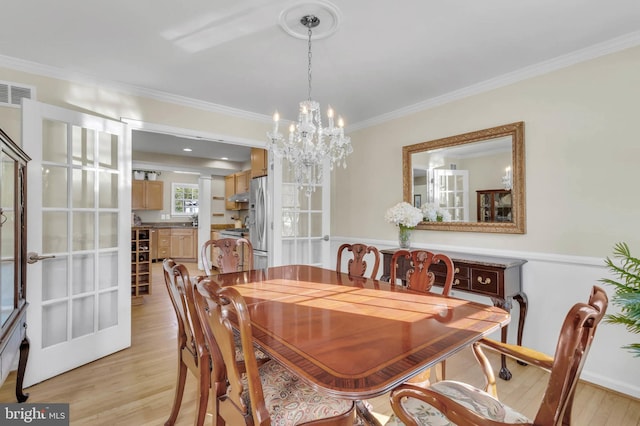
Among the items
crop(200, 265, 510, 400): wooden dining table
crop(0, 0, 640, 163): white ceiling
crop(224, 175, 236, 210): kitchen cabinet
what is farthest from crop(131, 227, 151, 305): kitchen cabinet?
crop(200, 265, 510, 400): wooden dining table

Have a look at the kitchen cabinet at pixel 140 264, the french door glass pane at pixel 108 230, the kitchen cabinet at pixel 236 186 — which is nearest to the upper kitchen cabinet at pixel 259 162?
the kitchen cabinet at pixel 236 186

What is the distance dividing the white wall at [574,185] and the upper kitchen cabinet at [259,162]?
2.71 m

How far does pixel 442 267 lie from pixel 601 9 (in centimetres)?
197

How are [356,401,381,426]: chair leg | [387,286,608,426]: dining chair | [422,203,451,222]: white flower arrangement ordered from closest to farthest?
[387,286,608,426]: dining chair < [356,401,381,426]: chair leg < [422,203,451,222]: white flower arrangement

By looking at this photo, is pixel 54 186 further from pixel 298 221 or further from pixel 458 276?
pixel 458 276

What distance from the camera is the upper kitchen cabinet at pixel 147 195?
7574mm

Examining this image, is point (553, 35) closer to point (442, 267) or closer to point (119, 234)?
point (442, 267)

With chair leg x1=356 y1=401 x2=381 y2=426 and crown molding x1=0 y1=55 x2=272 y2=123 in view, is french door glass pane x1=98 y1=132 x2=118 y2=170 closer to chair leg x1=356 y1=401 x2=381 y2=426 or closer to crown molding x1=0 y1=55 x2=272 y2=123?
crown molding x1=0 y1=55 x2=272 y2=123

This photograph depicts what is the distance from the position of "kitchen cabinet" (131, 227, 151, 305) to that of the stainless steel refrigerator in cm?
148

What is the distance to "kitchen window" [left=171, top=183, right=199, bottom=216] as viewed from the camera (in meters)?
8.51

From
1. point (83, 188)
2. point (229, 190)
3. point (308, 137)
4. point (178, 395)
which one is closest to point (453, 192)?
point (308, 137)

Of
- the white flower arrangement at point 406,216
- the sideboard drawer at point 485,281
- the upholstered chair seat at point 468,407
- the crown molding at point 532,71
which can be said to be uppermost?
the crown molding at point 532,71

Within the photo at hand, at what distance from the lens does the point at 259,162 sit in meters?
4.90

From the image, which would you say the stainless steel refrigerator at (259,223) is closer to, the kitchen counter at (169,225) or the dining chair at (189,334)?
the dining chair at (189,334)
